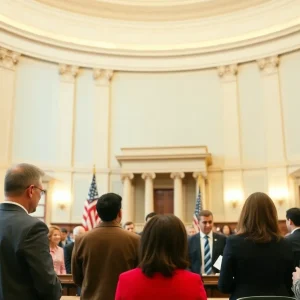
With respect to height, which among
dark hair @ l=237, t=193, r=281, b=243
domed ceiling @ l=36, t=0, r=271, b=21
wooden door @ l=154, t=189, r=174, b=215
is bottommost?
dark hair @ l=237, t=193, r=281, b=243

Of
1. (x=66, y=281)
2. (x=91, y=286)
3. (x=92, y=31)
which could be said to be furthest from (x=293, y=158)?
(x=91, y=286)

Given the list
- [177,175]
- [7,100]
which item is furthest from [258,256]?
[7,100]

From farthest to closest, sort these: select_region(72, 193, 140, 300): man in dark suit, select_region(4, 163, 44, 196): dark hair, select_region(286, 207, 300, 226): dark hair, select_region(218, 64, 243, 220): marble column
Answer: select_region(218, 64, 243, 220): marble column < select_region(286, 207, 300, 226): dark hair < select_region(72, 193, 140, 300): man in dark suit < select_region(4, 163, 44, 196): dark hair

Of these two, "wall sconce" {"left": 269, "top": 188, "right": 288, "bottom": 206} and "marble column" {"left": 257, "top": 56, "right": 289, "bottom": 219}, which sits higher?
"marble column" {"left": 257, "top": 56, "right": 289, "bottom": 219}

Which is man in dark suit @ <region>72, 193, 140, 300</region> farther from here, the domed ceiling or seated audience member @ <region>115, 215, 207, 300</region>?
the domed ceiling

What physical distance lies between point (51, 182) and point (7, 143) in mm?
2054

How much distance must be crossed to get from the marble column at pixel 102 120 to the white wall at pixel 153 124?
5 centimetres

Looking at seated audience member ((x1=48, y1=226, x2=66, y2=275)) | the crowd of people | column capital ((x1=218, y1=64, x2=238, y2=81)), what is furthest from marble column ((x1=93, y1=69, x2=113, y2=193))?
the crowd of people

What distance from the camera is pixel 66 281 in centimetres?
527

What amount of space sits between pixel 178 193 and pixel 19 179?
38.4 ft

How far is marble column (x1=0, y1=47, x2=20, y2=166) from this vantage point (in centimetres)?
1410

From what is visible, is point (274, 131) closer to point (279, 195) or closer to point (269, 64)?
point (279, 195)

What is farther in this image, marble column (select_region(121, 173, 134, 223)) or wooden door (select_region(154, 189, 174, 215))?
wooden door (select_region(154, 189, 174, 215))

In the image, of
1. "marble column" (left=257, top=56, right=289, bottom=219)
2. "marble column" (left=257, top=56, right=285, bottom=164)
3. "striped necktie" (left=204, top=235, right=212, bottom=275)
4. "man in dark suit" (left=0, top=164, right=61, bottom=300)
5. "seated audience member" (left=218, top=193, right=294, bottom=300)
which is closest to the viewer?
"man in dark suit" (left=0, top=164, right=61, bottom=300)
